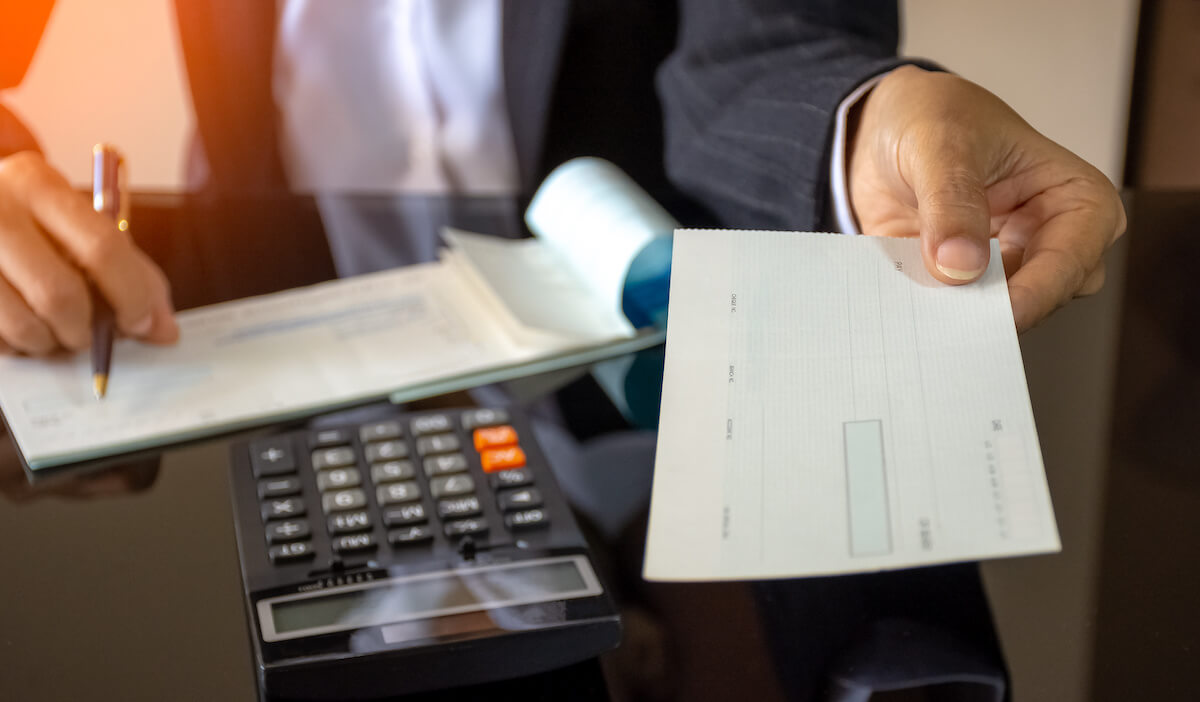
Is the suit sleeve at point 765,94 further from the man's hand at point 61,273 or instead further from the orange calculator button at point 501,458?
the man's hand at point 61,273

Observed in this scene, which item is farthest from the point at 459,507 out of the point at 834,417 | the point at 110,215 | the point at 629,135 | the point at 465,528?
the point at 629,135

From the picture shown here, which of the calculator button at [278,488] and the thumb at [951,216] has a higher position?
the thumb at [951,216]

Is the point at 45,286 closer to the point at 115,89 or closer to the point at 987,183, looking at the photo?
the point at 987,183

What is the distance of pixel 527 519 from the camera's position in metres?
0.39

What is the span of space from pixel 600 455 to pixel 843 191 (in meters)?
0.21

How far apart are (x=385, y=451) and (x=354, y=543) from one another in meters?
0.06

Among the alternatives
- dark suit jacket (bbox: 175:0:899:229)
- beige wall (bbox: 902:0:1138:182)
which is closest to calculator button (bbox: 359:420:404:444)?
dark suit jacket (bbox: 175:0:899:229)

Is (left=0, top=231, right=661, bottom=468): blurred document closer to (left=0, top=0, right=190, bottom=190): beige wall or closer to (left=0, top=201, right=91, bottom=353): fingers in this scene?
(left=0, top=201, right=91, bottom=353): fingers

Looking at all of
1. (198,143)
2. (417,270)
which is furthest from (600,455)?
(198,143)

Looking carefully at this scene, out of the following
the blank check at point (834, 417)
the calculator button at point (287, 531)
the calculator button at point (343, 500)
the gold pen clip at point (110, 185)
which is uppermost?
the blank check at point (834, 417)

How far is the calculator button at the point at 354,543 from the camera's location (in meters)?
0.38

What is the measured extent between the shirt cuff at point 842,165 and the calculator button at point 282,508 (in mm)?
312

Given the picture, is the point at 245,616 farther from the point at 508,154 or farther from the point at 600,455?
the point at 508,154

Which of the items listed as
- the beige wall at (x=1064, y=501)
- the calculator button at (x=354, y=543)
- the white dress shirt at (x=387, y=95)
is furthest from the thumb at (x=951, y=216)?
the white dress shirt at (x=387, y=95)
